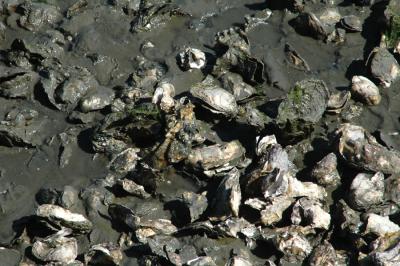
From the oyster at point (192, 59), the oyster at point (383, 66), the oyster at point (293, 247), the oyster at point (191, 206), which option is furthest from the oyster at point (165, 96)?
the oyster at point (383, 66)

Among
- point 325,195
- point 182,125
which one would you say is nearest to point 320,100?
point 325,195

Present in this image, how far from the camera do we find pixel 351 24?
7.09 m

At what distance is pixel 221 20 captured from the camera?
7441mm

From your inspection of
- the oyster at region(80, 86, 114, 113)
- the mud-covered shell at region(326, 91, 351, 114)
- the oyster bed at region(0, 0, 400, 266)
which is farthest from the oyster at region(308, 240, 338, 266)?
the oyster at region(80, 86, 114, 113)

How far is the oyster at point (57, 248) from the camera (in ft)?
17.6

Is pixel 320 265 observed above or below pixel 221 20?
below

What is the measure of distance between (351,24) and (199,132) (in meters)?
2.32

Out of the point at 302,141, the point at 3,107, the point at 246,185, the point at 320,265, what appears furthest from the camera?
the point at 3,107

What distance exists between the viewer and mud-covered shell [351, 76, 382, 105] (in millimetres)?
6359

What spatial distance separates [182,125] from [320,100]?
138 centimetres

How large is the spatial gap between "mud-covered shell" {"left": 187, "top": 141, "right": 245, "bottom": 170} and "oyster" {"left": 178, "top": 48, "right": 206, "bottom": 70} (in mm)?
1210

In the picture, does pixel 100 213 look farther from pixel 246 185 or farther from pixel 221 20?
pixel 221 20

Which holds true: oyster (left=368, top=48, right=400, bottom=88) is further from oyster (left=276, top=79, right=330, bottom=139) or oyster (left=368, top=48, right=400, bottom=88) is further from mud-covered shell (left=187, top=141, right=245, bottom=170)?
mud-covered shell (left=187, top=141, right=245, bottom=170)

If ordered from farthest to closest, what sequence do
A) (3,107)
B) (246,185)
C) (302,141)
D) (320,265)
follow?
(3,107) → (302,141) → (246,185) → (320,265)
